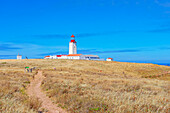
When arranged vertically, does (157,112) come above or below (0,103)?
below

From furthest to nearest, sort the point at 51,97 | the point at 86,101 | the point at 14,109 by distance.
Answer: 1. the point at 51,97
2. the point at 86,101
3. the point at 14,109

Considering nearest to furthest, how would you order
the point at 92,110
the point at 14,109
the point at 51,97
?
the point at 14,109, the point at 92,110, the point at 51,97

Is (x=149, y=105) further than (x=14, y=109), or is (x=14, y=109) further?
(x=149, y=105)

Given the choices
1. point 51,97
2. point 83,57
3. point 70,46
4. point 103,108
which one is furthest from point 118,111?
point 70,46

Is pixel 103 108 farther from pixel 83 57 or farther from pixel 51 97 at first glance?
pixel 83 57

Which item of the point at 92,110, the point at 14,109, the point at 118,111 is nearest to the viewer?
the point at 14,109

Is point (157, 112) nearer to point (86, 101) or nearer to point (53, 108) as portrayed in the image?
point (86, 101)

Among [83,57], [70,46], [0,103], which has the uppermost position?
[70,46]

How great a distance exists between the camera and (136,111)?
7539mm

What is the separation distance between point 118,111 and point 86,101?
2.30m

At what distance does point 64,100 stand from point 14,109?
343cm

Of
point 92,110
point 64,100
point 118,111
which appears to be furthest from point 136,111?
point 64,100

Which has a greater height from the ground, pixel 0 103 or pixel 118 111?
pixel 0 103

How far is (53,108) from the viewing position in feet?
28.5
